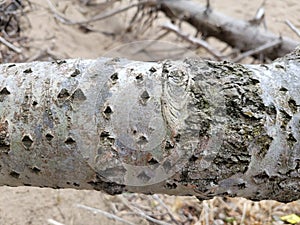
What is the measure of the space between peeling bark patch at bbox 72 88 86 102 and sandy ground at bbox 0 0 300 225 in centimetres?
80

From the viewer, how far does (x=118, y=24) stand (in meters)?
3.16

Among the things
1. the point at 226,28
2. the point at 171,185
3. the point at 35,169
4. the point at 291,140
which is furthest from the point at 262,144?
the point at 226,28

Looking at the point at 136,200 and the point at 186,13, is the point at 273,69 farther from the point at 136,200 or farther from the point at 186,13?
the point at 186,13

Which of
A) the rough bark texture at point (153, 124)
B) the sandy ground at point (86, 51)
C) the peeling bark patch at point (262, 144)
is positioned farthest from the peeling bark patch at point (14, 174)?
the sandy ground at point (86, 51)

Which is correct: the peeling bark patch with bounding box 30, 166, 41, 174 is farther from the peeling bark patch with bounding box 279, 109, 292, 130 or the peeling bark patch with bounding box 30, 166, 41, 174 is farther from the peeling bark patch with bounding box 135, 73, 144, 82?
the peeling bark patch with bounding box 279, 109, 292, 130

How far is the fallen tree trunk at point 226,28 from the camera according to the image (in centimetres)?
250

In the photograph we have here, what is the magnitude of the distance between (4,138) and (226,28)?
1935 millimetres

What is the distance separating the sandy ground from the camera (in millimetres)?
1595

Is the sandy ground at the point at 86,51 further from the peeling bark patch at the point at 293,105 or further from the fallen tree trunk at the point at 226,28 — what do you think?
the peeling bark patch at the point at 293,105

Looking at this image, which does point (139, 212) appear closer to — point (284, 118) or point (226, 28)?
point (284, 118)

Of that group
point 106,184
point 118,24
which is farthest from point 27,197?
point 118,24

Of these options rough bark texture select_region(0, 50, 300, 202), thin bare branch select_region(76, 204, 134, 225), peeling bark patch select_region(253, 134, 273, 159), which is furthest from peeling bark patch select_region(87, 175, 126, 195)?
thin bare branch select_region(76, 204, 134, 225)

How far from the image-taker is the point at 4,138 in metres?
0.86

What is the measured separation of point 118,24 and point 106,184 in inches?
92.7
